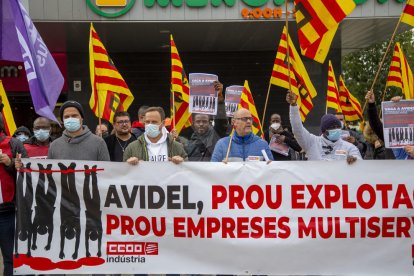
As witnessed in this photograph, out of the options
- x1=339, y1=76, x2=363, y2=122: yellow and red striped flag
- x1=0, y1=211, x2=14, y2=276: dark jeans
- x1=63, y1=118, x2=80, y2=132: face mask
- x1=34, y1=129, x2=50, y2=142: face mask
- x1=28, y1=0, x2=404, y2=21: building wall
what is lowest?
x1=0, y1=211, x2=14, y2=276: dark jeans

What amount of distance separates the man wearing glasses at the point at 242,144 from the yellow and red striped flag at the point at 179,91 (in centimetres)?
278

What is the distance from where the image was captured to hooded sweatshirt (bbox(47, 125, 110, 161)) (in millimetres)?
5840

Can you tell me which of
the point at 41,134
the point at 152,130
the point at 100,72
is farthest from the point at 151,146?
the point at 100,72

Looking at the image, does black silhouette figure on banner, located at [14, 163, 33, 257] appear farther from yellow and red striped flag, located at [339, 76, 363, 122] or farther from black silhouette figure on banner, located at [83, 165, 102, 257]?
yellow and red striped flag, located at [339, 76, 363, 122]

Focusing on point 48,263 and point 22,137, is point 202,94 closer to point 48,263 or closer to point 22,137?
point 22,137

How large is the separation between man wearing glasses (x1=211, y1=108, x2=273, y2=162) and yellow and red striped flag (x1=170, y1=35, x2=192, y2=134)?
2.78 metres

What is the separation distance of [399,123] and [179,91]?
399 centimetres

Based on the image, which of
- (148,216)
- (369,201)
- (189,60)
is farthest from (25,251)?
(189,60)

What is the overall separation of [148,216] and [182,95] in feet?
12.2

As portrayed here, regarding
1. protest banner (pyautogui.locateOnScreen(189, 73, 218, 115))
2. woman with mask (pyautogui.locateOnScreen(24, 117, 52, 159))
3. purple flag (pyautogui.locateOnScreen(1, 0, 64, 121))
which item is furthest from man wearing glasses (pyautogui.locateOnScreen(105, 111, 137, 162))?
purple flag (pyautogui.locateOnScreen(1, 0, 64, 121))

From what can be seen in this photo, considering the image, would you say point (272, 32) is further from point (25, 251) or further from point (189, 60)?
point (25, 251)

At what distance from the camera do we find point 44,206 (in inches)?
223

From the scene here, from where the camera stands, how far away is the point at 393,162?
567 cm

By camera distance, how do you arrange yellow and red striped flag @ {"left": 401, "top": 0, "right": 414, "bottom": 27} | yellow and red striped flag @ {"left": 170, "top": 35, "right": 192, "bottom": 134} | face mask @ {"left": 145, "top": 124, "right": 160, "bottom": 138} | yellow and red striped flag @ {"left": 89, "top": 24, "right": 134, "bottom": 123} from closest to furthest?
face mask @ {"left": 145, "top": 124, "right": 160, "bottom": 138} < yellow and red striped flag @ {"left": 401, "top": 0, "right": 414, "bottom": 27} < yellow and red striped flag @ {"left": 89, "top": 24, "right": 134, "bottom": 123} < yellow and red striped flag @ {"left": 170, "top": 35, "right": 192, "bottom": 134}
